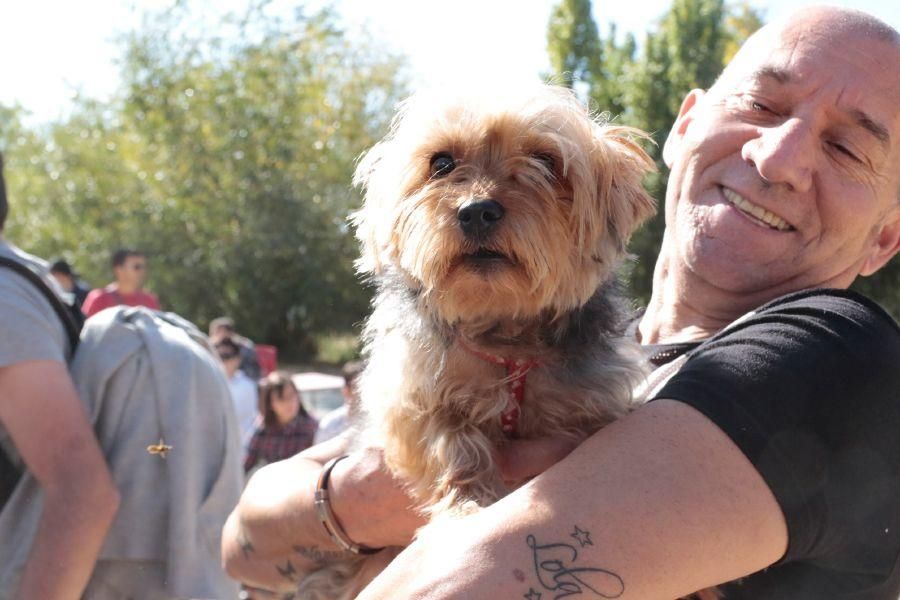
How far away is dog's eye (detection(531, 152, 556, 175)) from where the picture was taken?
104 inches

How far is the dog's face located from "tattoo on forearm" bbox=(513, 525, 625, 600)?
0.90 metres

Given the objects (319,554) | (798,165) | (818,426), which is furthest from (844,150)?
(319,554)

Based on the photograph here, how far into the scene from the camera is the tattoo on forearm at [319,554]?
282 cm

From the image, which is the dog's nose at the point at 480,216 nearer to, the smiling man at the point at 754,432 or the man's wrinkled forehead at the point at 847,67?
the smiling man at the point at 754,432

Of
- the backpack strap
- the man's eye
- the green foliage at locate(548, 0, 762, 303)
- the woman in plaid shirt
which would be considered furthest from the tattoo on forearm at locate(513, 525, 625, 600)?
the green foliage at locate(548, 0, 762, 303)

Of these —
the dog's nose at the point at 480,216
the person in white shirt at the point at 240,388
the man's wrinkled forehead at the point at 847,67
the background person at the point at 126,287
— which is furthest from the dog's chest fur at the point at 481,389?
the background person at the point at 126,287

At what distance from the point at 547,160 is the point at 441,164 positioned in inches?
11.1

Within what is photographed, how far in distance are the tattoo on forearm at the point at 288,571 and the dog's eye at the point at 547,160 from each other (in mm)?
1361

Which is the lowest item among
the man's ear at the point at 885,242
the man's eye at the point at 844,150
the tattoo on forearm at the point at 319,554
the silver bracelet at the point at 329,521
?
the tattoo on forearm at the point at 319,554

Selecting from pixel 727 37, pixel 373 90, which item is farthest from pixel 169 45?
pixel 727 37

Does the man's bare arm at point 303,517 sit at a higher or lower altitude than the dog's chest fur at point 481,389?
lower

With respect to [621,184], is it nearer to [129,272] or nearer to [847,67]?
[847,67]

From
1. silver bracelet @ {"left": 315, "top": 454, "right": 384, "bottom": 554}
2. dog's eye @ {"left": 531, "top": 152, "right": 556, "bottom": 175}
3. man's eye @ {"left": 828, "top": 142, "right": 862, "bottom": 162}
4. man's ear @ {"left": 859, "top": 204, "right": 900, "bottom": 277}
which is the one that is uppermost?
dog's eye @ {"left": 531, "top": 152, "right": 556, "bottom": 175}

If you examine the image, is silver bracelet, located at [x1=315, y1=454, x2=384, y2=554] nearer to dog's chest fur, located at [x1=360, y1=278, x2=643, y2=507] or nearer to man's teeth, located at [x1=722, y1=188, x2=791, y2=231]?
dog's chest fur, located at [x1=360, y1=278, x2=643, y2=507]
